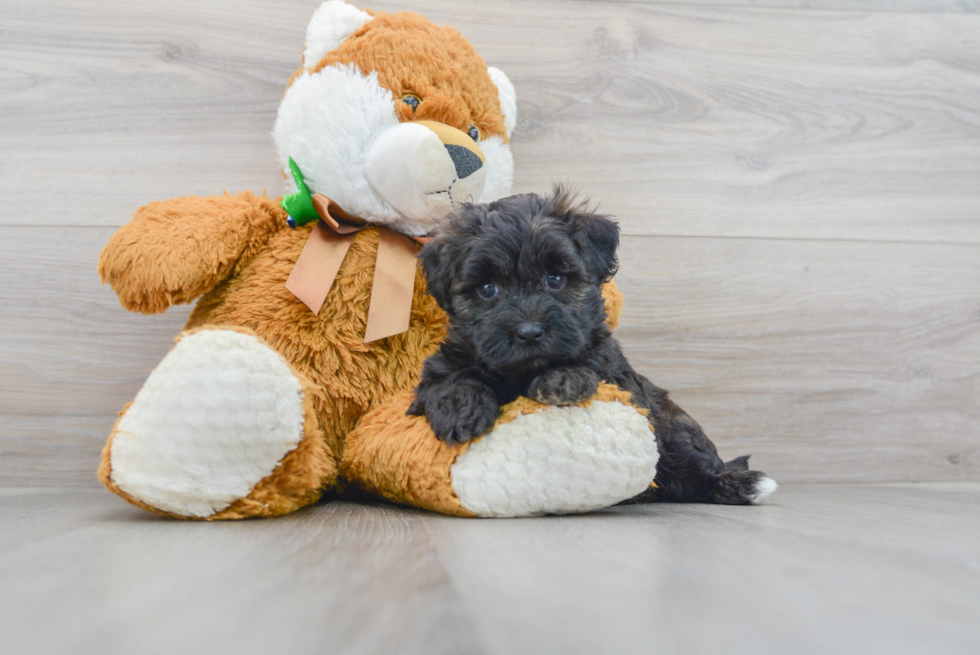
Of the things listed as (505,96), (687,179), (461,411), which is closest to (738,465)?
(461,411)

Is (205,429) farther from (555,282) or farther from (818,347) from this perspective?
(818,347)

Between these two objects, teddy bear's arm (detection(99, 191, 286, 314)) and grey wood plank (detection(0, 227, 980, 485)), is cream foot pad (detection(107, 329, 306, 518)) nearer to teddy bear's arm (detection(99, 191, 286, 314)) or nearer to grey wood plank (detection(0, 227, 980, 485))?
teddy bear's arm (detection(99, 191, 286, 314))

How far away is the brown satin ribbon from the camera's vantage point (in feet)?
3.78

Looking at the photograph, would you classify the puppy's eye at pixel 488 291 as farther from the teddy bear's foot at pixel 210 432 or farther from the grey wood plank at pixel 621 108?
the grey wood plank at pixel 621 108

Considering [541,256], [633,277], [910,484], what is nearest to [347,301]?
[541,256]

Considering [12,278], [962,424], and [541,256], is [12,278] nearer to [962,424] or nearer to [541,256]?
[541,256]

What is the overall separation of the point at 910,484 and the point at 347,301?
1.41 meters

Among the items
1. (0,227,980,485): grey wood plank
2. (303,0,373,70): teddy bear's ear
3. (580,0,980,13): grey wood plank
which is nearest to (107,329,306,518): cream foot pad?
(303,0,373,70): teddy bear's ear

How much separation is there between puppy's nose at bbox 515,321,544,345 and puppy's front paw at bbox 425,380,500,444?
4.6 inches

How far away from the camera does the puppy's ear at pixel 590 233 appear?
1000mm

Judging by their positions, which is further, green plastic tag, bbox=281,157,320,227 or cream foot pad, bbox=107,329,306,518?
green plastic tag, bbox=281,157,320,227

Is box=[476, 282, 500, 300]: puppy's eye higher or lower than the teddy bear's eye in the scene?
lower

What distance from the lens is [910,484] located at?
162 cm

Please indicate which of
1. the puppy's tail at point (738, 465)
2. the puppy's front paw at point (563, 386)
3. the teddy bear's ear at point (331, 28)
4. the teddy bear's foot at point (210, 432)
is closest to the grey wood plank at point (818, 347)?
the puppy's tail at point (738, 465)
